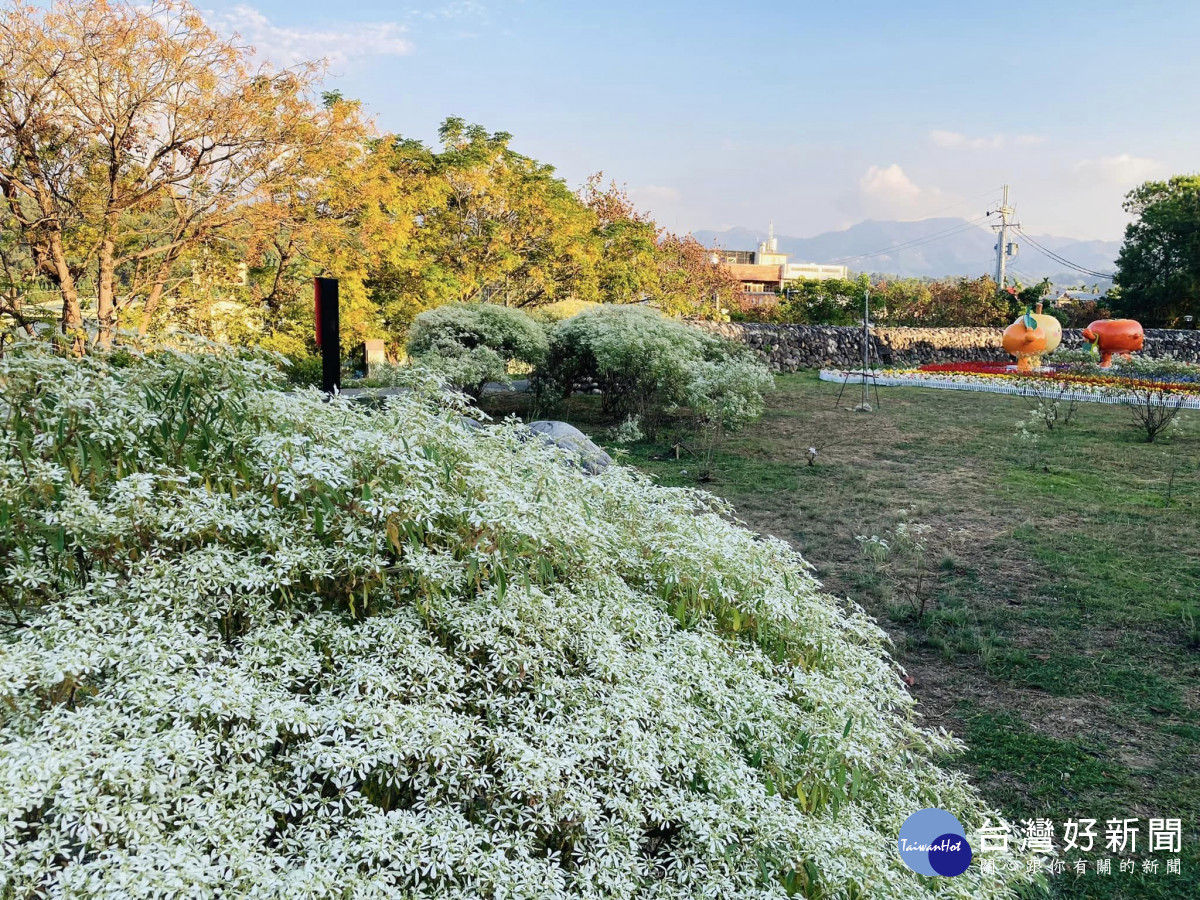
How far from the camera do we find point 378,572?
6.26ft

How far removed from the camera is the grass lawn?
2.81 m

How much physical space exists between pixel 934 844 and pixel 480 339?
28.8 feet

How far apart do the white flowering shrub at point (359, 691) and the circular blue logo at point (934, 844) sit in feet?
0.15

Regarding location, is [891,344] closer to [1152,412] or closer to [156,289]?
[1152,412]

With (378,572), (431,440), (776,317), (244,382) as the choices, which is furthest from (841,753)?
(776,317)

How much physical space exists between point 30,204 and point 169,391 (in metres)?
7.03

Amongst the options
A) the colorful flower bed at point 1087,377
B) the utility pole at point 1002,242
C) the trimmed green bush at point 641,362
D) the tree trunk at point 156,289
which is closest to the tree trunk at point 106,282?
the tree trunk at point 156,289

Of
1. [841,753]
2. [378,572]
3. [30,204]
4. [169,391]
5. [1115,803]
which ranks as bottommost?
[1115,803]

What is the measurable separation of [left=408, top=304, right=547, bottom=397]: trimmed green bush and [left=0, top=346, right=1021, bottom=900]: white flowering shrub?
709 centimetres

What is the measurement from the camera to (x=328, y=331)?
11.6 ft

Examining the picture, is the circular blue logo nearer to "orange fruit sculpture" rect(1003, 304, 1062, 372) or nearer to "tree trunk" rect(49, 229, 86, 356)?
"tree trunk" rect(49, 229, 86, 356)

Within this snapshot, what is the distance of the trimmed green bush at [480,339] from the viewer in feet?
31.3

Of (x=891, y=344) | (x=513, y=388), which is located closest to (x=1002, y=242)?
(x=891, y=344)

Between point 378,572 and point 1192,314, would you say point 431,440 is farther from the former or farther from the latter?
point 1192,314
